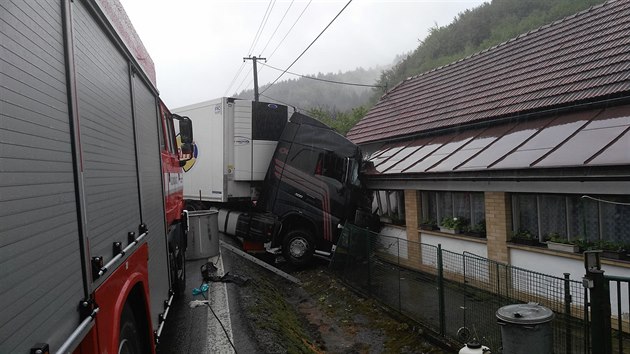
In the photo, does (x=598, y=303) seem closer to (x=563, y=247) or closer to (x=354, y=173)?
(x=563, y=247)

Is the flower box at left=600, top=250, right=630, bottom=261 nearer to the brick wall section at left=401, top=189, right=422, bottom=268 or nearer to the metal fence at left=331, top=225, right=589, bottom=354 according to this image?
the metal fence at left=331, top=225, right=589, bottom=354

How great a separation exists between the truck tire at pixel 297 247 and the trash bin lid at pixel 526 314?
7.51 meters

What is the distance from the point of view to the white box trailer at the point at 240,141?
12.5 meters

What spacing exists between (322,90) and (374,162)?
96.7 m

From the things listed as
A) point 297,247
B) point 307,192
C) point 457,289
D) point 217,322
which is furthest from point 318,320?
point 307,192

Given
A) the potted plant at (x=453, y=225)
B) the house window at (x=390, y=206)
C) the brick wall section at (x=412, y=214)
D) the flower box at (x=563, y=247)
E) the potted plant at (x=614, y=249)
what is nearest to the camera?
the potted plant at (x=614, y=249)

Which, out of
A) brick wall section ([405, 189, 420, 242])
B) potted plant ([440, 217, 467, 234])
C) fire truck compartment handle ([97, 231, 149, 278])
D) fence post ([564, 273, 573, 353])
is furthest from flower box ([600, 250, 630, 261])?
fire truck compartment handle ([97, 231, 149, 278])

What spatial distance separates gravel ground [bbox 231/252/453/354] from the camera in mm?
6652

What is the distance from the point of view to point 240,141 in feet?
40.9

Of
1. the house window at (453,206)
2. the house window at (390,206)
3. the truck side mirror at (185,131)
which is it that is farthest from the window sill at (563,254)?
the truck side mirror at (185,131)

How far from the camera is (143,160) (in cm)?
434

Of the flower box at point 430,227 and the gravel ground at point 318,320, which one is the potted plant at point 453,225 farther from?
the gravel ground at point 318,320

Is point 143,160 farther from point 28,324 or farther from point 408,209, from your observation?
point 408,209

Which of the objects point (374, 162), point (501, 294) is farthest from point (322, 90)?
point (501, 294)
